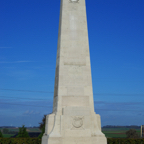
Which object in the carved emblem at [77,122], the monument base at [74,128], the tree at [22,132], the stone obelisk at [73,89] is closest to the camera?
the monument base at [74,128]

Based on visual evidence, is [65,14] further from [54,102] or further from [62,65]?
[54,102]

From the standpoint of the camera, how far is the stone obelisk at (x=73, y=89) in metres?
13.3

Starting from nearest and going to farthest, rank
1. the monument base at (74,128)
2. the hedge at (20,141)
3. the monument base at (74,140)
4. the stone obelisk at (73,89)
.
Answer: the monument base at (74,140) < the monument base at (74,128) < the stone obelisk at (73,89) < the hedge at (20,141)

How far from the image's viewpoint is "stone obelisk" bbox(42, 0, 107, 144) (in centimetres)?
1330

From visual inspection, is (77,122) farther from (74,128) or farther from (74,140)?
(74,140)

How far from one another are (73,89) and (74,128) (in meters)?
2.62

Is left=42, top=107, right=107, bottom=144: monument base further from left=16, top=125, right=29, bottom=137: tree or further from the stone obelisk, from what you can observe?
left=16, top=125, right=29, bottom=137: tree

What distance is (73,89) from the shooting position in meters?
14.2

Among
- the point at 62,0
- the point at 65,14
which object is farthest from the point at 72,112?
the point at 62,0

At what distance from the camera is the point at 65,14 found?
15711 millimetres

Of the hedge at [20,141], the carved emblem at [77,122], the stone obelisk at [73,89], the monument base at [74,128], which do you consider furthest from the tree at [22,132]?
the carved emblem at [77,122]

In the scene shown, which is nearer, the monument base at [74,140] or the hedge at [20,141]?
the monument base at [74,140]

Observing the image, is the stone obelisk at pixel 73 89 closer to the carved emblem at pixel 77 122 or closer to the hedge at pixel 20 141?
the carved emblem at pixel 77 122

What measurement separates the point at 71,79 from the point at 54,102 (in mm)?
2081
